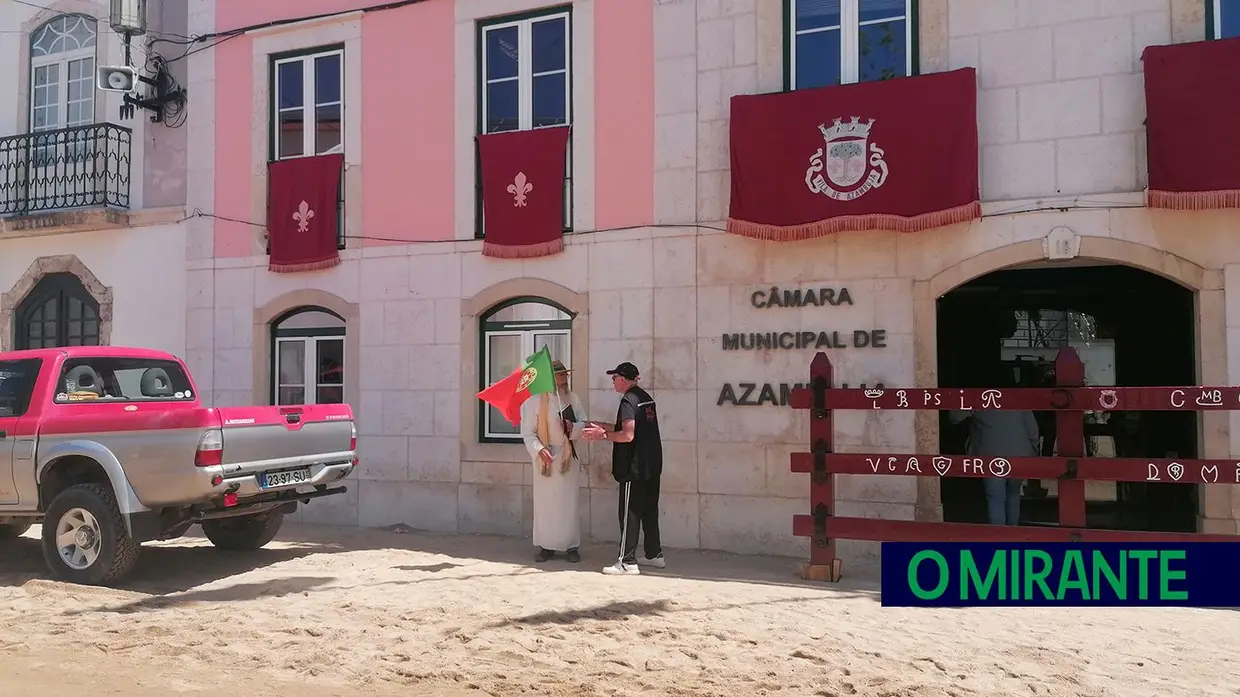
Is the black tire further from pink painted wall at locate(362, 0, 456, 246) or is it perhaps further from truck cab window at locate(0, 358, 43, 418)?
pink painted wall at locate(362, 0, 456, 246)

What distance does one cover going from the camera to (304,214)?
12.0 metres

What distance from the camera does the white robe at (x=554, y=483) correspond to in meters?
9.26

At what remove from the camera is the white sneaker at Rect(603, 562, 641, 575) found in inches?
343

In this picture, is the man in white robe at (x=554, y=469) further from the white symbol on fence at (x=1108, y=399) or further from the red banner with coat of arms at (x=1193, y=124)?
the red banner with coat of arms at (x=1193, y=124)

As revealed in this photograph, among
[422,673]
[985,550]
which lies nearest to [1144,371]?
[985,550]

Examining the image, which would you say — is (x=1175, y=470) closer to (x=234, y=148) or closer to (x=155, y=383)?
(x=155, y=383)

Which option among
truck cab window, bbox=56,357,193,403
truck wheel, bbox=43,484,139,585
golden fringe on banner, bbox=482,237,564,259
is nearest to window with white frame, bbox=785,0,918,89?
golden fringe on banner, bbox=482,237,564,259

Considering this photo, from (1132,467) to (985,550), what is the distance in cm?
130

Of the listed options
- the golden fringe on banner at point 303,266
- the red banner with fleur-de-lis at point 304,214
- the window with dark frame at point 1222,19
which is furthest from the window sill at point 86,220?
the window with dark frame at point 1222,19

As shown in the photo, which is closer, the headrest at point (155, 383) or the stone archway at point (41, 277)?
the headrest at point (155, 383)

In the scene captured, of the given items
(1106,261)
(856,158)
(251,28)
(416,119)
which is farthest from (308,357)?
(1106,261)

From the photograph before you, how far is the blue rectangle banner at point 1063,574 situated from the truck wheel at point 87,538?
5975mm

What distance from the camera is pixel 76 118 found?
1389 centimetres

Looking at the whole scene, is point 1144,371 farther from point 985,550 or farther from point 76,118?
point 76,118
